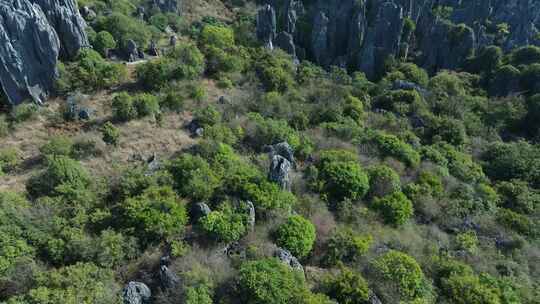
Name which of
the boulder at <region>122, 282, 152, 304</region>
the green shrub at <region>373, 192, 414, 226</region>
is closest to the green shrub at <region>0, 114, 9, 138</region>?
the boulder at <region>122, 282, 152, 304</region>

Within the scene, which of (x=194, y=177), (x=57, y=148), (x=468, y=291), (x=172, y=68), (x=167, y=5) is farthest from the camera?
(x=167, y=5)

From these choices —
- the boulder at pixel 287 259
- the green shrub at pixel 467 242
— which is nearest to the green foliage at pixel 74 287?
the boulder at pixel 287 259

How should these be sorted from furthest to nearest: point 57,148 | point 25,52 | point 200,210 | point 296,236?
point 25,52
point 57,148
point 200,210
point 296,236

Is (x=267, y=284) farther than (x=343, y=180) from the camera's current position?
No

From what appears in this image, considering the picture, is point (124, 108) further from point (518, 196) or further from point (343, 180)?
point (518, 196)

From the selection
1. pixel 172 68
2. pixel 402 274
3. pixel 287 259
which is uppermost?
pixel 172 68

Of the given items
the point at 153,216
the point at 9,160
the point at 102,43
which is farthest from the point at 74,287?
the point at 102,43
